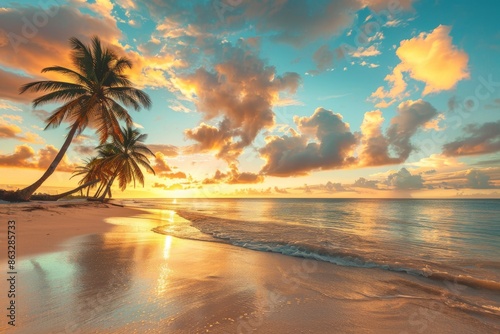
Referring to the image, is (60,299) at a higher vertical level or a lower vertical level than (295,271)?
higher

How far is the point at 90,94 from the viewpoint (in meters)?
19.0

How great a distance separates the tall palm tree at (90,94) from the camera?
16750 mm

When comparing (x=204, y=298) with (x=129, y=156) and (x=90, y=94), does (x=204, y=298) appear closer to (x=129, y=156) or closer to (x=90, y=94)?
(x=90, y=94)

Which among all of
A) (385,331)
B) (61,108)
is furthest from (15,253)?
(61,108)

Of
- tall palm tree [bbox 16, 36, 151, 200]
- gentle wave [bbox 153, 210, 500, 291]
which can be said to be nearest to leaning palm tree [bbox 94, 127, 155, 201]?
tall palm tree [bbox 16, 36, 151, 200]

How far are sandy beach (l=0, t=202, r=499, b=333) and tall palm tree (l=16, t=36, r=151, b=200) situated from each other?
1483 centimetres

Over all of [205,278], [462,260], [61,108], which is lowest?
[462,260]

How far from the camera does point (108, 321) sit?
273 cm

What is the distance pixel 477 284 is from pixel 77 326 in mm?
7859

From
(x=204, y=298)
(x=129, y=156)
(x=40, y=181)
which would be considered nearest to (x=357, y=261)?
(x=204, y=298)

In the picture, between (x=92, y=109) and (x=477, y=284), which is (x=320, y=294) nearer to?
(x=477, y=284)

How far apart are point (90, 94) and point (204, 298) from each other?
853 inches

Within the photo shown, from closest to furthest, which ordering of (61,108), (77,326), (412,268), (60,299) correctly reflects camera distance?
(77,326)
(60,299)
(412,268)
(61,108)

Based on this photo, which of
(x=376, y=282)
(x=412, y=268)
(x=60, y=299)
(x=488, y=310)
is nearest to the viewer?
(x=60, y=299)
